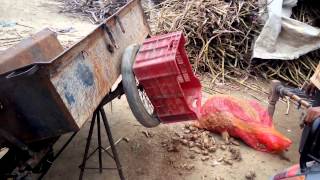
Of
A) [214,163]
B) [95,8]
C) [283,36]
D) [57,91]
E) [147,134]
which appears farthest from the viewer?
[95,8]

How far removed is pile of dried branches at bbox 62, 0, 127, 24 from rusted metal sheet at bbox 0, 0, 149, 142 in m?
6.35

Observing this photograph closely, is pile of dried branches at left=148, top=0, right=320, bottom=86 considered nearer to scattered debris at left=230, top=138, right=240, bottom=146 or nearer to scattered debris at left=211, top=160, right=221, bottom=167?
scattered debris at left=230, top=138, right=240, bottom=146

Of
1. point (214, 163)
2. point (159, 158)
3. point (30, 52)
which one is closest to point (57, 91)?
point (30, 52)

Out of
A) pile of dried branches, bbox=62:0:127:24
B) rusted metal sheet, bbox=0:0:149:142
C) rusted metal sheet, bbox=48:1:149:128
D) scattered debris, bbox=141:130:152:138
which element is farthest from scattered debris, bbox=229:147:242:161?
pile of dried branches, bbox=62:0:127:24

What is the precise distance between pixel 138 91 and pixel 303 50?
12.3 ft

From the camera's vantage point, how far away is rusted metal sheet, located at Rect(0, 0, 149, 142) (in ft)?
7.35

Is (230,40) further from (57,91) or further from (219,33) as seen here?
(57,91)

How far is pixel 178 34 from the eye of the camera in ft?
10.7

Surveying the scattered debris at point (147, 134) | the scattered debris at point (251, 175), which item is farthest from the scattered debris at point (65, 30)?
the scattered debris at point (251, 175)

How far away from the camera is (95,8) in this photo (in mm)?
9758

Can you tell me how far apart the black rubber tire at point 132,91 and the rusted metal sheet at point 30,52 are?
0.67 m

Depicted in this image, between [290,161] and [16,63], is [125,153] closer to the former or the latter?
[16,63]

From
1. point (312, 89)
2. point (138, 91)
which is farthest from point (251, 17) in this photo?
point (138, 91)

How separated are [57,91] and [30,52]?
148 cm
